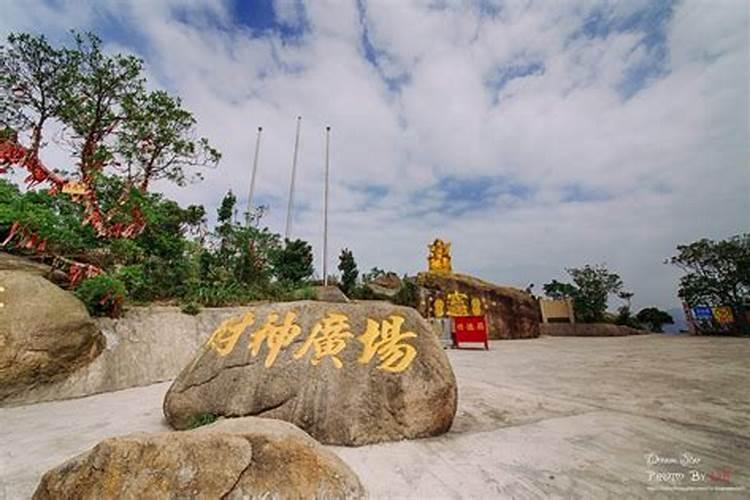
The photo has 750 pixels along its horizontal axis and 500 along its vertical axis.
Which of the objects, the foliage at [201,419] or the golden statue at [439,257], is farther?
the golden statue at [439,257]

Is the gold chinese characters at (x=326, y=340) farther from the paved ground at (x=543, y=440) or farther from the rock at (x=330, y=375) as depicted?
the paved ground at (x=543, y=440)

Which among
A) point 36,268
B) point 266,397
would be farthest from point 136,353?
point 266,397

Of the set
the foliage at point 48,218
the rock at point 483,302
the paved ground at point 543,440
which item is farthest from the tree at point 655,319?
the foliage at point 48,218

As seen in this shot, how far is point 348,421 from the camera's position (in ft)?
10.1

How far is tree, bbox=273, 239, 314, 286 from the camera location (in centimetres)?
1603

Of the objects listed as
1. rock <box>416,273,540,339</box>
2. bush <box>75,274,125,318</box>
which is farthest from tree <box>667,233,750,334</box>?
bush <box>75,274,125,318</box>

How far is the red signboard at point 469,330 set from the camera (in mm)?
11539

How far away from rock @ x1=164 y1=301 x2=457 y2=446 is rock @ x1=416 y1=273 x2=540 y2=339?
13.8 metres

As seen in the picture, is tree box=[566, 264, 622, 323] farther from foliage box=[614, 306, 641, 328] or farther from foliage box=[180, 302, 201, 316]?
foliage box=[180, 302, 201, 316]

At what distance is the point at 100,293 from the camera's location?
6352mm

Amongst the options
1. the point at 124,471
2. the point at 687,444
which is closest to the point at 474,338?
the point at 687,444

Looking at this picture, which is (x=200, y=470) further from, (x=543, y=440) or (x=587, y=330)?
(x=587, y=330)

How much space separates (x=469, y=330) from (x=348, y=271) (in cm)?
961

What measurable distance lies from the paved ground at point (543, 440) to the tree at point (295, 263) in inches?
410
